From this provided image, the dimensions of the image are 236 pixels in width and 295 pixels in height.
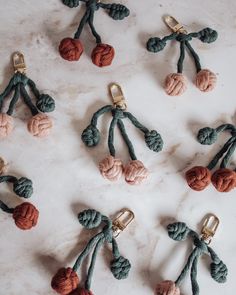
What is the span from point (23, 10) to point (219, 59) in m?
0.33

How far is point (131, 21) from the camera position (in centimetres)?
84

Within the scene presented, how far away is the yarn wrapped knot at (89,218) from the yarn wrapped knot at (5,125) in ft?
0.53

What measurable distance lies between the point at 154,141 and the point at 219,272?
0.71ft

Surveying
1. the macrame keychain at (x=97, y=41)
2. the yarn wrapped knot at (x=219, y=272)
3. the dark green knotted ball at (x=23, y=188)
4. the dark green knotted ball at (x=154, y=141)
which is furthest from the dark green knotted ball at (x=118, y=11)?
the yarn wrapped knot at (x=219, y=272)

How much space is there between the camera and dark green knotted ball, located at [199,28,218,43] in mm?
828

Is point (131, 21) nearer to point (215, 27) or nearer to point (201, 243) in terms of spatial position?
point (215, 27)

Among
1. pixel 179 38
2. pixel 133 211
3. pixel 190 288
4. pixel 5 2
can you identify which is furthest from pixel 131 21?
pixel 190 288

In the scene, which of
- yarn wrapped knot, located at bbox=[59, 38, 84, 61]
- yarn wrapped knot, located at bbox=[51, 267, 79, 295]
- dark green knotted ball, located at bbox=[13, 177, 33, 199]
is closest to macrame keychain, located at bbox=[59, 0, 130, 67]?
yarn wrapped knot, located at bbox=[59, 38, 84, 61]

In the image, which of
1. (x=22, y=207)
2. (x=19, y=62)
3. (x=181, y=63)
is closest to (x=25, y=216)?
(x=22, y=207)

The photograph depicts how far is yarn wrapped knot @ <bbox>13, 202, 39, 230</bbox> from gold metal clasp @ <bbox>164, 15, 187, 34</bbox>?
0.38 meters

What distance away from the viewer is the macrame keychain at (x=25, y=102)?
2.43 ft

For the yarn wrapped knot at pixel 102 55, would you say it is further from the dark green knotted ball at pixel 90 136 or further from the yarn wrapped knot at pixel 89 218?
the yarn wrapped knot at pixel 89 218

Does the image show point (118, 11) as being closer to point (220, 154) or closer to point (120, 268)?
point (220, 154)

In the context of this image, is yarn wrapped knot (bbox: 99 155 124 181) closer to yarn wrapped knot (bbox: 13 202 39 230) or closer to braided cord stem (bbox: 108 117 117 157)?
braided cord stem (bbox: 108 117 117 157)
